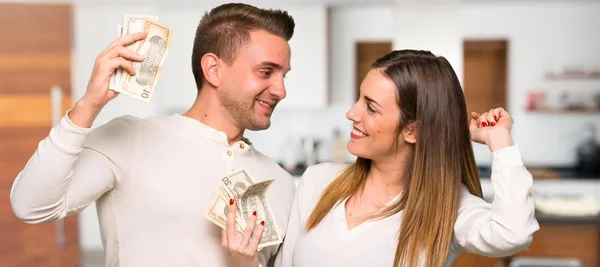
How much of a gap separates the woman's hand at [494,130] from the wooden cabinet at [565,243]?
348 cm

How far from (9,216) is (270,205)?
3.21 metres

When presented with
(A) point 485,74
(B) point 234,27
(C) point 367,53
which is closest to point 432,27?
(B) point 234,27

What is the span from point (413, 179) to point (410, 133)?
0.14 metres

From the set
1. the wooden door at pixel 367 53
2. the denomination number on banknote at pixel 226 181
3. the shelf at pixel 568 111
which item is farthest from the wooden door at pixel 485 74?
the denomination number on banknote at pixel 226 181

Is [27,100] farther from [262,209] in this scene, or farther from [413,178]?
[413,178]

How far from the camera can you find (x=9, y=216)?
184 inches

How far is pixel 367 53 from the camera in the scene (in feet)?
22.9

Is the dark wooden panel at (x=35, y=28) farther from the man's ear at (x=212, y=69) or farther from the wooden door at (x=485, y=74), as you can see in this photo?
the wooden door at (x=485, y=74)

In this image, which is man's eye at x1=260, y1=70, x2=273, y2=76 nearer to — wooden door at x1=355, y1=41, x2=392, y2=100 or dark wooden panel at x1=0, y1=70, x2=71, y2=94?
dark wooden panel at x1=0, y1=70, x2=71, y2=94

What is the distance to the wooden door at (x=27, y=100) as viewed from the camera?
183 inches

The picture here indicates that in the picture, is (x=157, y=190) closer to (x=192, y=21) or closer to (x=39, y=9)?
(x=39, y=9)

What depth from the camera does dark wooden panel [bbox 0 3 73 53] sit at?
4672mm

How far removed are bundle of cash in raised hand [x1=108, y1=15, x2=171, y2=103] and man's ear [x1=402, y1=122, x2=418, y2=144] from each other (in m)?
0.74

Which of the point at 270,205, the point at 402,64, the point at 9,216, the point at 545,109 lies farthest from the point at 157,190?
the point at 545,109
